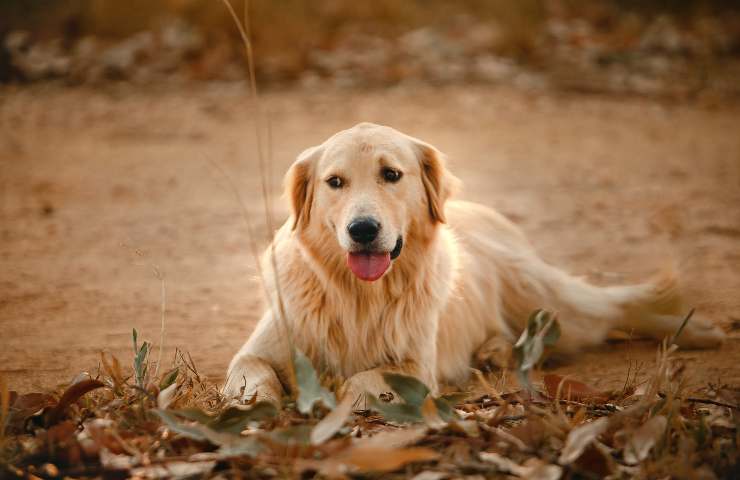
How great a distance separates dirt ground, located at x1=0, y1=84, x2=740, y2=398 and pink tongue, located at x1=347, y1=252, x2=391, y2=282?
98 centimetres

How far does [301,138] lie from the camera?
10.8 m

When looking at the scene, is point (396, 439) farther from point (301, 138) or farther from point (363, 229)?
point (301, 138)

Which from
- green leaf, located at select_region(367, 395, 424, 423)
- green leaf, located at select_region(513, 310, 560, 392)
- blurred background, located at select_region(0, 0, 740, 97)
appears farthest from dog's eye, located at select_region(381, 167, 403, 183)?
blurred background, located at select_region(0, 0, 740, 97)

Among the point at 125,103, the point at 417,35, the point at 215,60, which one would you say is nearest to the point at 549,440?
the point at 125,103

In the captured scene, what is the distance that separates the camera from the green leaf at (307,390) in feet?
8.24

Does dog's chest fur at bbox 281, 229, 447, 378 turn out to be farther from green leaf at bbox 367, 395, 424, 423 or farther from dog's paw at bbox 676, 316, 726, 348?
dog's paw at bbox 676, 316, 726, 348

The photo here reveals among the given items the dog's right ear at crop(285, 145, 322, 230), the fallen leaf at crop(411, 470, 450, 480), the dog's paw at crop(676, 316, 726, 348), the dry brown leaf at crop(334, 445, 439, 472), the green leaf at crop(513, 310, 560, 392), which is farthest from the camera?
the dog's paw at crop(676, 316, 726, 348)

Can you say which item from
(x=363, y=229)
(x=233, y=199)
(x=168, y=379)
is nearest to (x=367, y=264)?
(x=363, y=229)

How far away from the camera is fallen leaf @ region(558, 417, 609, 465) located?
2371 mm

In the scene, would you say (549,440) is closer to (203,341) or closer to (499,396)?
(499,396)

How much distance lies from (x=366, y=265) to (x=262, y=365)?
0.63 m

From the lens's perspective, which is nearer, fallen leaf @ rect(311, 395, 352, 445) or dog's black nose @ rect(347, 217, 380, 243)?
fallen leaf @ rect(311, 395, 352, 445)

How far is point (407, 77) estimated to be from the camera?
14.0 m

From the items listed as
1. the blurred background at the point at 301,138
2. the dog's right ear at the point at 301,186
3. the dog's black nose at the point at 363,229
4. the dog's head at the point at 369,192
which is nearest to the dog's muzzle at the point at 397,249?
the dog's head at the point at 369,192
